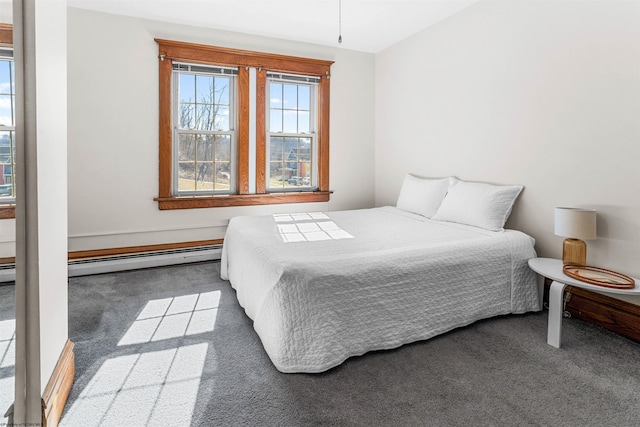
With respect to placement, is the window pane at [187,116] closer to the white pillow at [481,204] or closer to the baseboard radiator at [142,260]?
the baseboard radiator at [142,260]

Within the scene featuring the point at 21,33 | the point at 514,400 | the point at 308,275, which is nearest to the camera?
the point at 21,33

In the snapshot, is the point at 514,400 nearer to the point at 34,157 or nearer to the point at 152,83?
the point at 34,157

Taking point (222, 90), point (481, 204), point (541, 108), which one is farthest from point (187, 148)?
point (541, 108)

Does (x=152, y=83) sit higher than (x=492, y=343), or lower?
higher

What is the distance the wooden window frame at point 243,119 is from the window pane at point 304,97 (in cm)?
14

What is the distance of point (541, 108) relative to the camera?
9.66 ft

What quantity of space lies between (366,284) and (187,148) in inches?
119

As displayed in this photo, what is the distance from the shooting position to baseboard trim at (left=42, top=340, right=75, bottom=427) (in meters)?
1.41

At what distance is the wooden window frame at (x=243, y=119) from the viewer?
4.03 meters

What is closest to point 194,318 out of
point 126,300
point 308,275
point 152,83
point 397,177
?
point 126,300

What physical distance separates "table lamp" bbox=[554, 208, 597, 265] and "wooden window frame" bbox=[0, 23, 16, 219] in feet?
9.66

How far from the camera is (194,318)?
8.80ft

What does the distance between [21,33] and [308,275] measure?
60.1 inches

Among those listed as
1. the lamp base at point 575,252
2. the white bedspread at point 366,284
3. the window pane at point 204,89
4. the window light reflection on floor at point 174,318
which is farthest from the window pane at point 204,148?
the lamp base at point 575,252
